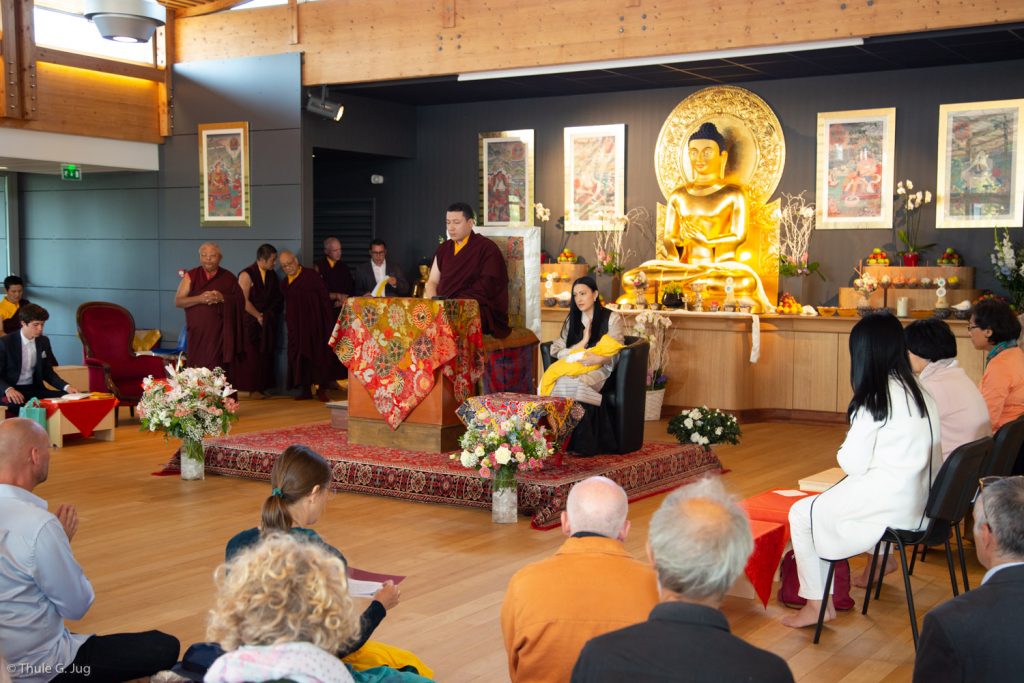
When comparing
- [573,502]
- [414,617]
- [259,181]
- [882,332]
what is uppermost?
[259,181]

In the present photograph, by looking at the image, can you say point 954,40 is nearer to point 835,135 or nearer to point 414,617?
point 835,135

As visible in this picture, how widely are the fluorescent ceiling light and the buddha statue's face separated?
124cm

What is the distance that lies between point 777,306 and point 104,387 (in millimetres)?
6228

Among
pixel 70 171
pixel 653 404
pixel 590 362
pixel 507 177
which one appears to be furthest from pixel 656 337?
pixel 70 171

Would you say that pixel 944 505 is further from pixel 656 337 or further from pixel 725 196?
pixel 725 196

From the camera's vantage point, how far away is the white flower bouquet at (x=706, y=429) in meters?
7.24

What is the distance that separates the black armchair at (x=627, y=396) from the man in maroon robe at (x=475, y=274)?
0.94 meters

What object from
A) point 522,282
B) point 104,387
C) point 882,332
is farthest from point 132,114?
point 882,332

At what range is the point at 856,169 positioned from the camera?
10.3 meters

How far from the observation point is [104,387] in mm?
9359

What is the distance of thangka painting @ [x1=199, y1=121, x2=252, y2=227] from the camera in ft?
37.8

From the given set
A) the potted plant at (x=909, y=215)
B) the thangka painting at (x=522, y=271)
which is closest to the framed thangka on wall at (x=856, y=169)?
the potted plant at (x=909, y=215)

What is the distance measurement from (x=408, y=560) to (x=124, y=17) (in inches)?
235

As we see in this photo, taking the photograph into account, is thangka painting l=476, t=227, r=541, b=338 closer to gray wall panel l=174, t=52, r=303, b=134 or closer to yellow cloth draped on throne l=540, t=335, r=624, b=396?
yellow cloth draped on throne l=540, t=335, r=624, b=396
